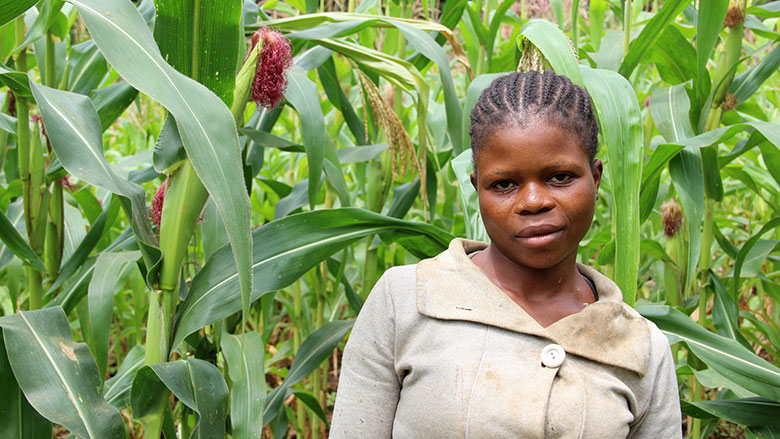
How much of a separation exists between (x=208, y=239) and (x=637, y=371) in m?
0.90

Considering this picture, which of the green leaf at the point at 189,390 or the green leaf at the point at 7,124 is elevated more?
the green leaf at the point at 7,124

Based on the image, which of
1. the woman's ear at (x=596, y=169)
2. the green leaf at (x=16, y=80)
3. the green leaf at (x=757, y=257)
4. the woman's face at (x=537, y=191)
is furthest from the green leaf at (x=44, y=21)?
the green leaf at (x=757, y=257)

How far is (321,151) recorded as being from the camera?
1.53m

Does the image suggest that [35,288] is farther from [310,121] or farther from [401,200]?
[401,200]

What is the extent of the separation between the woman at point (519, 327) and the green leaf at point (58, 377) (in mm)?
411

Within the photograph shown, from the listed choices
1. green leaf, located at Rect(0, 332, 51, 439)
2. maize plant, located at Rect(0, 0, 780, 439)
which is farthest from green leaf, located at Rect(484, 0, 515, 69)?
green leaf, located at Rect(0, 332, 51, 439)

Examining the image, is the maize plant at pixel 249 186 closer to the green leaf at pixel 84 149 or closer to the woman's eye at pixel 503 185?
the green leaf at pixel 84 149

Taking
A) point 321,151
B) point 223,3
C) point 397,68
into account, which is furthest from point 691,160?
point 223,3

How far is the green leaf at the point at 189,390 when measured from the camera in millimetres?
1227

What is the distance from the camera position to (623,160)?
1.15 metres

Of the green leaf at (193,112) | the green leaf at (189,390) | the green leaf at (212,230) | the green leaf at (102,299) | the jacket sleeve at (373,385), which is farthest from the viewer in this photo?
the green leaf at (212,230)

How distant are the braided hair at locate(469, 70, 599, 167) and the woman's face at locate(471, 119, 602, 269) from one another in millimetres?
14

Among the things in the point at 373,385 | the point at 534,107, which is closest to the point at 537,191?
the point at 534,107

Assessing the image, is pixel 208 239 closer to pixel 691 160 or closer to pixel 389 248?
pixel 389 248
